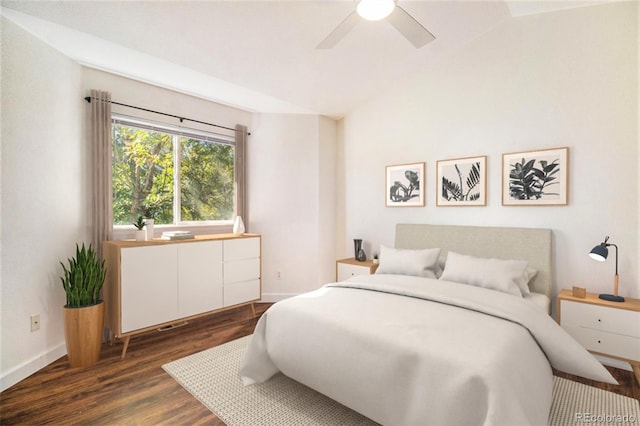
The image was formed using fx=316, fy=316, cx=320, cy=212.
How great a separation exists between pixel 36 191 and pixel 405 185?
3.48 meters

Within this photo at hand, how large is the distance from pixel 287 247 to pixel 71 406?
2.64 m

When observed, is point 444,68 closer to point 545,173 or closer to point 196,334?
point 545,173

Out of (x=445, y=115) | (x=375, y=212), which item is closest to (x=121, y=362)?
(x=375, y=212)

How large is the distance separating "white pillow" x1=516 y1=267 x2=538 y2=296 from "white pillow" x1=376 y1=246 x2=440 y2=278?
0.73 metres

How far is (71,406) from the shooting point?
1.99 meters

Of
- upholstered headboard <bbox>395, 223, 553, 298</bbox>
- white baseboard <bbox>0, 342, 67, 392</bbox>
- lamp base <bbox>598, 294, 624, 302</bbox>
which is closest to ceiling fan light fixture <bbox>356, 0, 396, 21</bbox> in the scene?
upholstered headboard <bbox>395, 223, 553, 298</bbox>

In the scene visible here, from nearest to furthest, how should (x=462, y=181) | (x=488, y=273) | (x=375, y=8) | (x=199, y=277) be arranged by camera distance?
(x=375, y=8), (x=488, y=273), (x=199, y=277), (x=462, y=181)

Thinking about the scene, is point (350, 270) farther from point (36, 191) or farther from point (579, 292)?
point (36, 191)

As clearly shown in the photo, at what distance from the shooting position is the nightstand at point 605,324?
7.48ft

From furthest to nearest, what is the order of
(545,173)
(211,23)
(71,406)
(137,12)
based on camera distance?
(545,173) → (211,23) → (137,12) → (71,406)

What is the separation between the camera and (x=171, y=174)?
3623 millimetres

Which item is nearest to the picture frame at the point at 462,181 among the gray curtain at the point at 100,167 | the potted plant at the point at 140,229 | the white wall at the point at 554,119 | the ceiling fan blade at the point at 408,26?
the white wall at the point at 554,119

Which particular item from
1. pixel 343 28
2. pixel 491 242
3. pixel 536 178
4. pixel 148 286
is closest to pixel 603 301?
pixel 491 242

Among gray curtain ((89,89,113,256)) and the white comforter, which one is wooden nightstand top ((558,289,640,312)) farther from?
gray curtain ((89,89,113,256))
